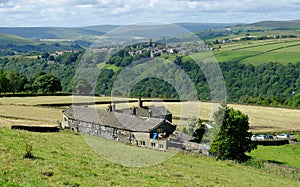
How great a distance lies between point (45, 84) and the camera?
110m

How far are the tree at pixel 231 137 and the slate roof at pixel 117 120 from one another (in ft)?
30.3

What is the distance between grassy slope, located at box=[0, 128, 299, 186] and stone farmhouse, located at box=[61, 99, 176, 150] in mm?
13296

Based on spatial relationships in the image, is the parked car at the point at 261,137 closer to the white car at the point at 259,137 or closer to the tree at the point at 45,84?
the white car at the point at 259,137

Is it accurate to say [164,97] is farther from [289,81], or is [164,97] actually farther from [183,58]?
[289,81]

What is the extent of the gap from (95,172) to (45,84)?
91.9 meters

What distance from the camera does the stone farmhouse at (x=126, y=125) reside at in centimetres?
4825

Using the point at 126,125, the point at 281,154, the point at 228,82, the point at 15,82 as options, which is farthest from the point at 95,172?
the point at 228,82

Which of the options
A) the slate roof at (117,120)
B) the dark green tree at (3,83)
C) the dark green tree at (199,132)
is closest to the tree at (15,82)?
the dark green tree at (3,83)

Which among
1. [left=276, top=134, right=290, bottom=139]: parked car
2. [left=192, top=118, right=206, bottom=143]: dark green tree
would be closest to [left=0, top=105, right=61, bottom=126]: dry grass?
[left=192, top=118, right=206, bottom=143]: dark green tree

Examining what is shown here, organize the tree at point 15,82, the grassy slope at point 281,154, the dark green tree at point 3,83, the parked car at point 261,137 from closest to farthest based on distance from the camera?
the grassy slope at point 281,154 < the parked car at point 261,137 < the dark green tree at point 3,83 < the tree at point 15,82

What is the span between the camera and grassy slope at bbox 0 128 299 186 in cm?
1795

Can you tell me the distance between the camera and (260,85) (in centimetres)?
15462

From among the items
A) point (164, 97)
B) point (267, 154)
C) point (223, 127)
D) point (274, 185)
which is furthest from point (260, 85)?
point (274, 185)

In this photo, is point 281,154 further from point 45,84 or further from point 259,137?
point 45,84
